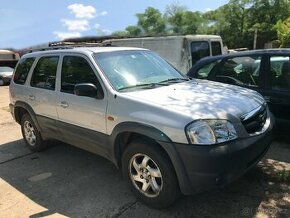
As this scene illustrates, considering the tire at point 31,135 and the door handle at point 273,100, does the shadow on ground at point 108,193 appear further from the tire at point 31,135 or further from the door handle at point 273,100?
the door handle at point 273,100

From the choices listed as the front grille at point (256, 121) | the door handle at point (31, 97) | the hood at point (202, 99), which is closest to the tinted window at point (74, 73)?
the hood at point (202, 99)

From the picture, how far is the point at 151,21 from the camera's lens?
3100 inches

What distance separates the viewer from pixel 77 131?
5.14 m

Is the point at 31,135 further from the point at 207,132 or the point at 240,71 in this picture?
the point at 207,132

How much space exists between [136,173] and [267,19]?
167ft

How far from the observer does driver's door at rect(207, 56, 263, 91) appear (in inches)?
242

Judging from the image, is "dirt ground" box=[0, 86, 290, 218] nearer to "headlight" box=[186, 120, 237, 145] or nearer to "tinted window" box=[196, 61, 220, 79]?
"headlight" box=[186, 120, 237, 145]

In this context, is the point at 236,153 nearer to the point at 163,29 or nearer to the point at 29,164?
the point at 29,164

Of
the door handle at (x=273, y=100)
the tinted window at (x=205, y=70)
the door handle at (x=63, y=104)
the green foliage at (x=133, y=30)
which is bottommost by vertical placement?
the green foliage at (x=133, y=30)

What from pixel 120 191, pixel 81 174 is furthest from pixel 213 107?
pixel 81 174

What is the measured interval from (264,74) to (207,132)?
2.76 m

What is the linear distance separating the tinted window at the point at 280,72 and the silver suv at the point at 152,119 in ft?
4.05

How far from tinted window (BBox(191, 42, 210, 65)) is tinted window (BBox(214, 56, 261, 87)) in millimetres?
5809

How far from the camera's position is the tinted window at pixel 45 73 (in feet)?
18.9
